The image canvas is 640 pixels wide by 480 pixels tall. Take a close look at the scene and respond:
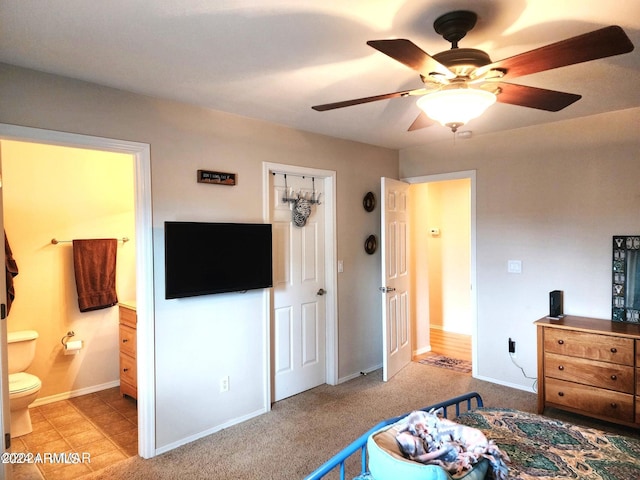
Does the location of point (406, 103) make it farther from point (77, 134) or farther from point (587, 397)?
point (587, 397)

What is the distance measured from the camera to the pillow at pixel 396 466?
3.89 feet

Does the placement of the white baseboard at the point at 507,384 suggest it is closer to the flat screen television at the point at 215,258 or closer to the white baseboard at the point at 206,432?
the white baseboard at the point at 206,432

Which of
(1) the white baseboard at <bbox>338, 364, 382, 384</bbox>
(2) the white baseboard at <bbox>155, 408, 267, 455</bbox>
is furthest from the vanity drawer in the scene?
(1) the white baseboard at <bbox>338, 364, 382, 384</bbox>

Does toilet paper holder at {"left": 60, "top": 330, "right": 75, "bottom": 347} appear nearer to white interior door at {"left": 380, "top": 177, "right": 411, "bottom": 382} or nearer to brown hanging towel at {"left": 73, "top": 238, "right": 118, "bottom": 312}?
brown hanging towel at {"left": 73, "top": 238, "right": 118, "bottom": 312}

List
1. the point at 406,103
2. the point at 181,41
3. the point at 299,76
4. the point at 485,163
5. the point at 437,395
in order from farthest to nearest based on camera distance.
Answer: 1. the point at 485,163
2. the point at 437,395
3. the point at 406,103
4. the point at 299,76
5. the point at 181,41

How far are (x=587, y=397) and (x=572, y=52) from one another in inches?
105

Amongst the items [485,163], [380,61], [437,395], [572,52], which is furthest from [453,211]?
[572,52]

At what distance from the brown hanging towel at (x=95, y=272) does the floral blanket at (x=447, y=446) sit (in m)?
3.40

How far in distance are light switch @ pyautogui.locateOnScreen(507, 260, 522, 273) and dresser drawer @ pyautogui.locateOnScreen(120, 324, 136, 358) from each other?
136 inches

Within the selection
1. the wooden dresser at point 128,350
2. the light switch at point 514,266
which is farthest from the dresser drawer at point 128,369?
the light switch at point 514,266

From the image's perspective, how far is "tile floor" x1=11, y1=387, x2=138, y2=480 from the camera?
257cm

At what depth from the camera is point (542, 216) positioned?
11.8 ft

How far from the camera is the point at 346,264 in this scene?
4027 millimetres

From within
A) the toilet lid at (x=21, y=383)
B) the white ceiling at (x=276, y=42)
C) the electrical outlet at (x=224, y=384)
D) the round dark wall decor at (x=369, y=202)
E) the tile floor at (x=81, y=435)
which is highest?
the white ceiling at (x=276, y=42)
